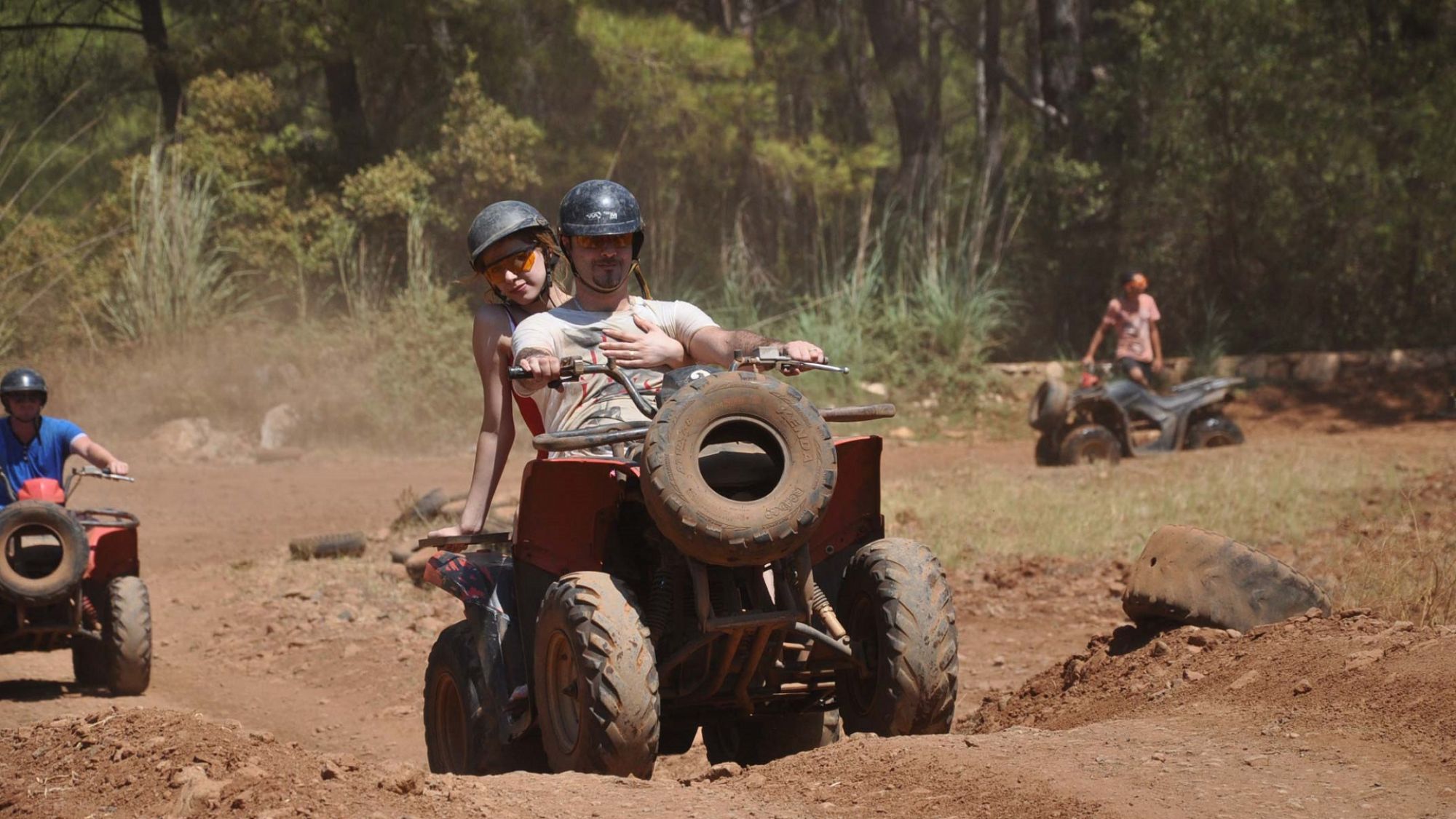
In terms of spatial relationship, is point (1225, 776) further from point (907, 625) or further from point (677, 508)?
point (677, 508)

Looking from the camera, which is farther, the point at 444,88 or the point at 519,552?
the point at 444,88

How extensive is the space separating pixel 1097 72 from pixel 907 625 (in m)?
19.3

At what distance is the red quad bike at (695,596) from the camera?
4680mm

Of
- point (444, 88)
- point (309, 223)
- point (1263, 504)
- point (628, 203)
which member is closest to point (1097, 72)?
point (444, 88)

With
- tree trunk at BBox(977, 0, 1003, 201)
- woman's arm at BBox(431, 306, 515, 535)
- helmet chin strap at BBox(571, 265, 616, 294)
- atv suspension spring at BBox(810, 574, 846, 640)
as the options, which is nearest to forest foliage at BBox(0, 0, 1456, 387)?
tree trunk at BBox(977, 0, 1003, 201)

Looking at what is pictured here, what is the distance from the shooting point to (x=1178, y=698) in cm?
552

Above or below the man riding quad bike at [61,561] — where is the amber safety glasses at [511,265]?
above

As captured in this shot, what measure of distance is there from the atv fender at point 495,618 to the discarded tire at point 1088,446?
10.1m

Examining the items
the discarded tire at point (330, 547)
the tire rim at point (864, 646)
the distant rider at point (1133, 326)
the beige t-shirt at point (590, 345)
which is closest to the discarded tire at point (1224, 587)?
the tire rim at point (864, 646)

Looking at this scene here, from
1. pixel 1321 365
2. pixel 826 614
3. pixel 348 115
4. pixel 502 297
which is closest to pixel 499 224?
pixel 502 297

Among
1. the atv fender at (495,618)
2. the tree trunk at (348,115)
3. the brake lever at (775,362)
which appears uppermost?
the tree trunk at (348,115)

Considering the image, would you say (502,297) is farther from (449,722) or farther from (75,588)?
(75,588)

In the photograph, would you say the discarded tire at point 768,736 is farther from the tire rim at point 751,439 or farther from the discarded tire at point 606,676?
the tire rim at point 751,439

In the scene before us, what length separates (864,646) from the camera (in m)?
5.15
